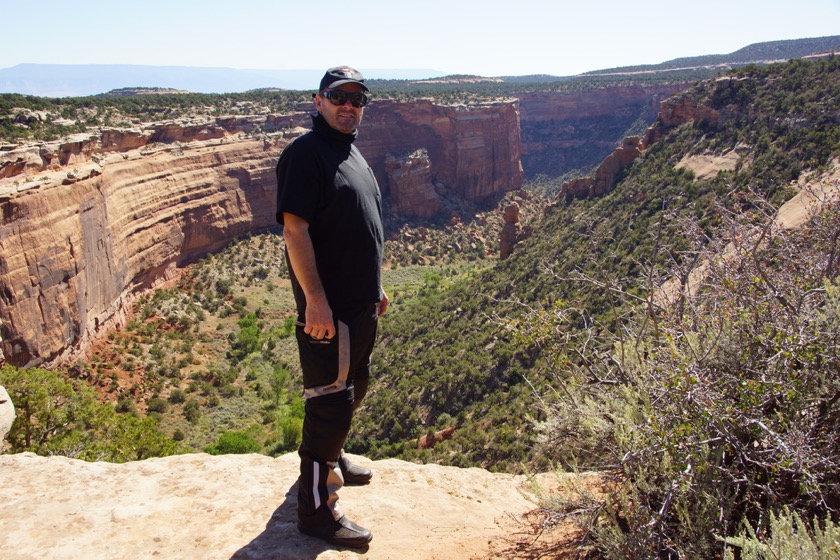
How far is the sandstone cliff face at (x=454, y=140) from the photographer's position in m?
47.4

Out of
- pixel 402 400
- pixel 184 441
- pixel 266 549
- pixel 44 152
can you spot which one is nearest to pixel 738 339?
pixel 266 549

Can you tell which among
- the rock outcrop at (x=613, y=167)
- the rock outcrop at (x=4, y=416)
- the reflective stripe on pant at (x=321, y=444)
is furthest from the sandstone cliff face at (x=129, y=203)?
the rock outcrop at (x=613, y=167)

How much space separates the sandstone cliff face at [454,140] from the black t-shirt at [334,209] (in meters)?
42.5

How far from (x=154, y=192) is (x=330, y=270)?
27.0 metres

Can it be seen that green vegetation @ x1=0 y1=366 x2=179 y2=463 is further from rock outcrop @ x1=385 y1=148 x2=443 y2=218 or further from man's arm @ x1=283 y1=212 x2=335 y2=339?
rock outcrop @ x1=385 y1=148 x2=443 y2=218

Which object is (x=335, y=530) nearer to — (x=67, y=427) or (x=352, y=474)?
(x=352, y=474)

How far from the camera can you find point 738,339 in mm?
3861

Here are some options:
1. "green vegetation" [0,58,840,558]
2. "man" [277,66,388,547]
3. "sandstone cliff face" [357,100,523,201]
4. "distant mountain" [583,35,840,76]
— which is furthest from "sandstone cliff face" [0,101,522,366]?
"distant mountain" [583,35,840,76]

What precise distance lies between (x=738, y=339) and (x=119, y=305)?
80.6ft

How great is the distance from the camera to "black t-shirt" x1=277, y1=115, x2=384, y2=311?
3367mm

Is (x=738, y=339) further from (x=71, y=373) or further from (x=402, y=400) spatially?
(x=71, y=373)

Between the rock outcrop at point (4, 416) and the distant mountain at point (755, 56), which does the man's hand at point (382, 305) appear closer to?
the rock outcrop at point (4, 416)

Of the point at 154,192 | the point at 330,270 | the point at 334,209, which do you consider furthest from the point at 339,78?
the point at 154,192

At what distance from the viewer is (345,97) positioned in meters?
3.62
